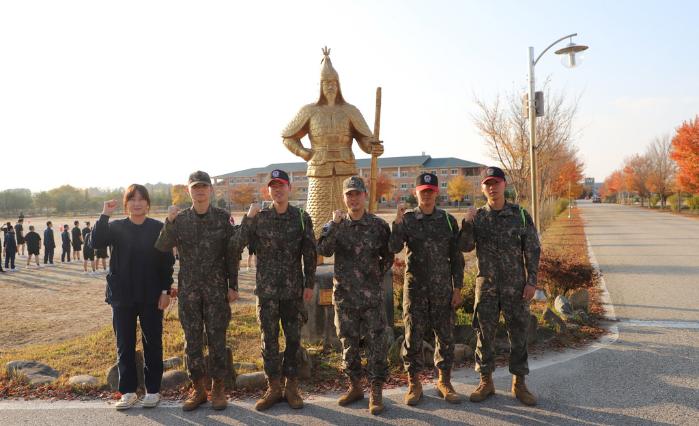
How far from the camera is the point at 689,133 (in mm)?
29594

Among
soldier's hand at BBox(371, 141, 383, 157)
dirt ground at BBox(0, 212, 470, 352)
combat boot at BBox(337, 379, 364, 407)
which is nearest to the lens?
combat boot at BBox(337, 379, 364, 407)

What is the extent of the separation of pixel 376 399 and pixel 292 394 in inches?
27.4

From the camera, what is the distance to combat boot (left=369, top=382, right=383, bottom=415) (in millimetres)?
3674

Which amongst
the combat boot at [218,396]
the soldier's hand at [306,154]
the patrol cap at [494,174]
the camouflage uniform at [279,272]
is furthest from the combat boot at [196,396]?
the soldier's hand at [306,154]

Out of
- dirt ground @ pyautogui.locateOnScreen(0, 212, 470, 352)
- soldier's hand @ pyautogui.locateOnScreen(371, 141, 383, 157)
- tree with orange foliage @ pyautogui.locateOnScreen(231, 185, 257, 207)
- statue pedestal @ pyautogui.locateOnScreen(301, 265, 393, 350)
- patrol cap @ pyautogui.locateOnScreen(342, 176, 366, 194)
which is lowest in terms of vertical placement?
dirt ground @ pyautogui.locateOnScreen(0, 212, 470, 352)

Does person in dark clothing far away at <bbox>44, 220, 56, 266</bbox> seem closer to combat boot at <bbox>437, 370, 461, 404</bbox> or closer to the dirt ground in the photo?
the dirt ground

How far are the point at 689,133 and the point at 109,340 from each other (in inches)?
1351

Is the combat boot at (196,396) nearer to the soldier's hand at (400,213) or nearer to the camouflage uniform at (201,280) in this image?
the camouflage uniform at (201,280)

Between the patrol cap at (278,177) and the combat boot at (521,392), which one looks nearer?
the combat boot at (521,392)

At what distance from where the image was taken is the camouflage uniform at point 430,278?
3.88 m

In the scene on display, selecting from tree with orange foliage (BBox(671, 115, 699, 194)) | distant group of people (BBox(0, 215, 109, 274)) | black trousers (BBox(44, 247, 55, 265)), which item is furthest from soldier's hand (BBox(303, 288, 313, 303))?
tree with orange foliage (BBox(671, 115, 699, 194))

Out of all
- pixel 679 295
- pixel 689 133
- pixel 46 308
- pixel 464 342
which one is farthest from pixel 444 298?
pixel 689 133

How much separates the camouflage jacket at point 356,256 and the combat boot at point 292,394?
2.53ft

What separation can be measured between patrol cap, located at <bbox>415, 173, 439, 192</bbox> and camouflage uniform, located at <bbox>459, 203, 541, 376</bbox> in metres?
0.40
